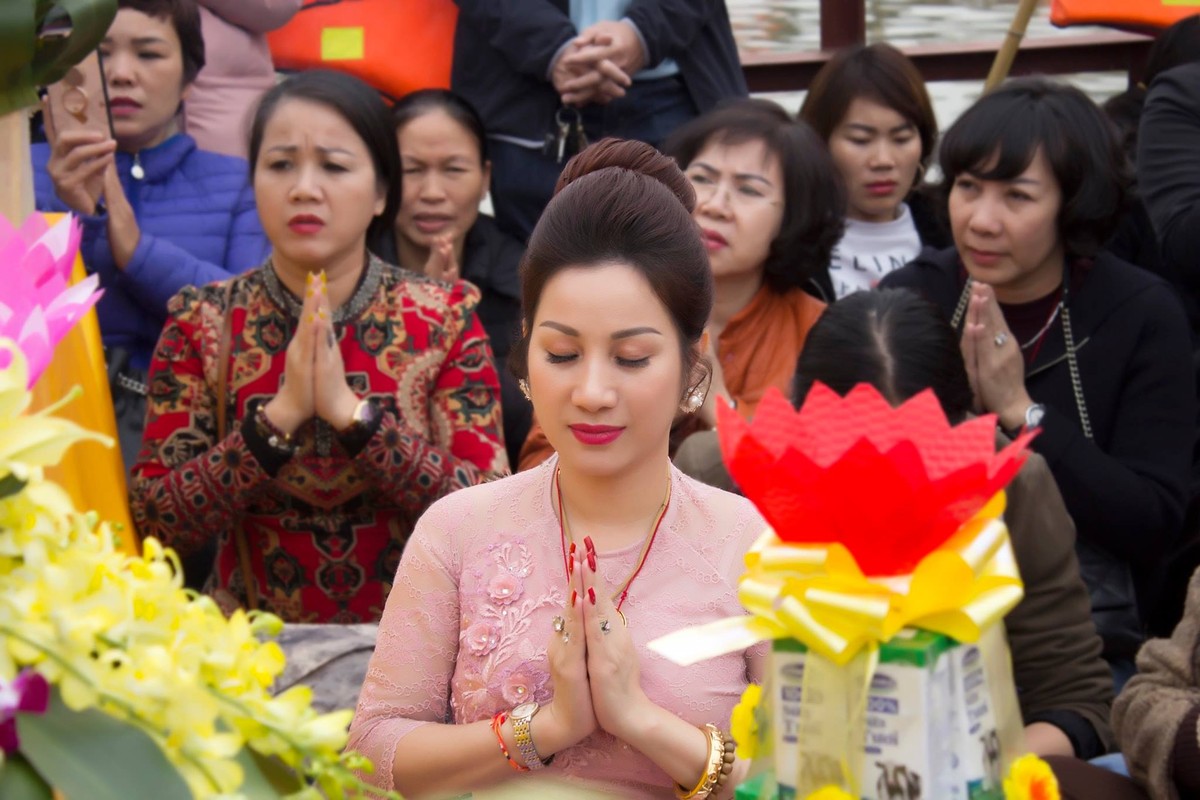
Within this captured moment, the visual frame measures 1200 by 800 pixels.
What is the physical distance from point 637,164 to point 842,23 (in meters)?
2.74

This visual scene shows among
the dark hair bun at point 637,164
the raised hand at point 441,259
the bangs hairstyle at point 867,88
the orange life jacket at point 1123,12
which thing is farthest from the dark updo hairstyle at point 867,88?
the dark hair bun at point 637,164

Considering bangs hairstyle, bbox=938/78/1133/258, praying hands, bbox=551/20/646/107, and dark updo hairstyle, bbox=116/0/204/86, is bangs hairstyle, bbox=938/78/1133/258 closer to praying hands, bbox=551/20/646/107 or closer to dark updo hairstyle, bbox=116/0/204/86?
praying hands, bbox=551/20/646/107

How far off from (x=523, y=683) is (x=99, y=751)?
87 centimetres

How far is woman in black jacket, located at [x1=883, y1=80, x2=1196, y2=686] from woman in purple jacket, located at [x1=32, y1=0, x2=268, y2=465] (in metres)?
1.41

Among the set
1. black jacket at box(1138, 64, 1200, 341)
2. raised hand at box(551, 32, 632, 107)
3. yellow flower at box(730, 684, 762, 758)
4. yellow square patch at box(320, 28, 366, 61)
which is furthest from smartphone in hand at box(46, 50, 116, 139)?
yellow flower at box(730, 684, 762, 758)

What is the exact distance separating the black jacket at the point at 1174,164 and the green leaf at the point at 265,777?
2.49 metres

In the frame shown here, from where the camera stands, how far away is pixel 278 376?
270 cm

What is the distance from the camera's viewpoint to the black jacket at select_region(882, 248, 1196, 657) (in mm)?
2727

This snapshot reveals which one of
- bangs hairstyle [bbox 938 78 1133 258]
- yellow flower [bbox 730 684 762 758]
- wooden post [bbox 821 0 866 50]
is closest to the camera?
yellow flower [bbox 730 684 762 758]

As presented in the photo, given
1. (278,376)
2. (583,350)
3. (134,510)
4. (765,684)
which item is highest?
(583,350)

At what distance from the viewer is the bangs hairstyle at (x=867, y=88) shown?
11.8 feet

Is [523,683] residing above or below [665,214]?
below

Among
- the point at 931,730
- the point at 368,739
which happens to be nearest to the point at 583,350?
the point at 368,739

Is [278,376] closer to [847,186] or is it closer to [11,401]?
[847,186]
